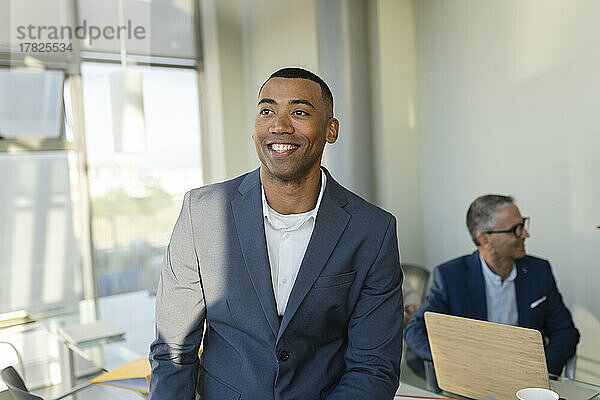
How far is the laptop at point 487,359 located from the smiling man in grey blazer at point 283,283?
0.38 meters

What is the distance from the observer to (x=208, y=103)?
19.2ft

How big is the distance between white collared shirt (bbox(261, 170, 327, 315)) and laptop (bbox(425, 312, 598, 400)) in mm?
641

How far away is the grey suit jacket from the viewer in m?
1.56

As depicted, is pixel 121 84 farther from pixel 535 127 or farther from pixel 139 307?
pixel 535 127

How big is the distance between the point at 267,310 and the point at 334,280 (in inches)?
7.6

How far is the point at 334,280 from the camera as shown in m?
1.59

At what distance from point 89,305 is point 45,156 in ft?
4.69

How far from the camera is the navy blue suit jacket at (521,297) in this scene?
294cm

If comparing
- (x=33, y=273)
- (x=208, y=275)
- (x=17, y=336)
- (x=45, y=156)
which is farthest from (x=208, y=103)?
(x=208, y=275)

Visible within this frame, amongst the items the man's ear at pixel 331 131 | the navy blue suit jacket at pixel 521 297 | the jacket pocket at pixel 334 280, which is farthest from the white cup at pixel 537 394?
the navy blue suit jacket at pixel 521 297

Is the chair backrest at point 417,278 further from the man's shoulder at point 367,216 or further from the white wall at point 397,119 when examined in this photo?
the man's shoulder at point 367,216

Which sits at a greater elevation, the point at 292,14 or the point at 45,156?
the point at 292,14

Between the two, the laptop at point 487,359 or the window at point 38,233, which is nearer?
the laptop at point 487,359

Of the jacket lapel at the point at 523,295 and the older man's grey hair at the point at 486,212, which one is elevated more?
the older man's grey hair at the point at 486,212
